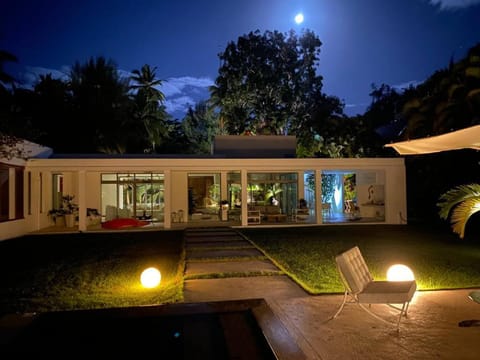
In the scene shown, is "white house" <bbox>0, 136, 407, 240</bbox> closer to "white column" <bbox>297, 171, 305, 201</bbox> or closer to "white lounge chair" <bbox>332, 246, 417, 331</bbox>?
"white column" <bbox>297, 171, 305, 201</bbox>

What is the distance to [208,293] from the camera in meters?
6.58

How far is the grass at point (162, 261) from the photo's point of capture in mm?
6703

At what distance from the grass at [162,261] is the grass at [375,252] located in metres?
0.02

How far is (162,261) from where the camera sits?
31.6 ft

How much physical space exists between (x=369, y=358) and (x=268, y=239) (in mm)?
9172

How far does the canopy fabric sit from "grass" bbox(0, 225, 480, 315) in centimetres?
233

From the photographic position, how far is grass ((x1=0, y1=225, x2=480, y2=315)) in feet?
22.0

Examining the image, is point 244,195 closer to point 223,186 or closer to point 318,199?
point 223,186

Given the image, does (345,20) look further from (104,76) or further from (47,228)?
(47,228)

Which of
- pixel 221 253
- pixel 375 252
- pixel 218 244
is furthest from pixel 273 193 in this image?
pixel 221 253

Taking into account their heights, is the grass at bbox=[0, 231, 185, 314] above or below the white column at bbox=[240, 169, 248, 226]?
below

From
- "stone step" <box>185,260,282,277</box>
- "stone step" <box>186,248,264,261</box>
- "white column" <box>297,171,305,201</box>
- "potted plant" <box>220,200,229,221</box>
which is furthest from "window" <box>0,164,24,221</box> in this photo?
"white column" <box>297,171,305,201</box>

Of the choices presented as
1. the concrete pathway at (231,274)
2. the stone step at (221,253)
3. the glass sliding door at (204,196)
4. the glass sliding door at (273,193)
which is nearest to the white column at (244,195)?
the glass sliding door at (273,193)

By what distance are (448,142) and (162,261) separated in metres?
6.60
